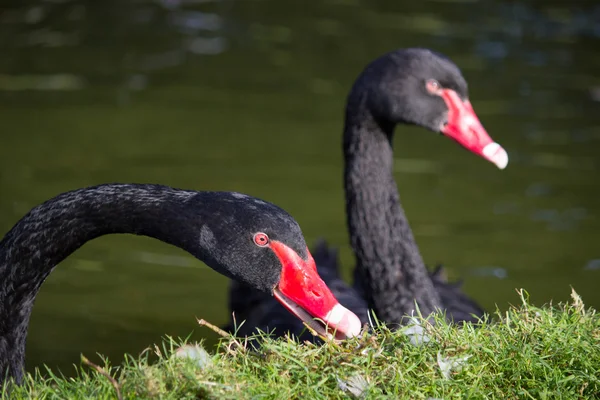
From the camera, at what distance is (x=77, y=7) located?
471 inches

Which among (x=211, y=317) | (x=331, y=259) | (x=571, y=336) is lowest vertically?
(x=211, y=317)

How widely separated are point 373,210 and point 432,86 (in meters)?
0.63

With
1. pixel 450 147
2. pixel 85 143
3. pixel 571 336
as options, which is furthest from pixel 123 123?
pixel 571 336

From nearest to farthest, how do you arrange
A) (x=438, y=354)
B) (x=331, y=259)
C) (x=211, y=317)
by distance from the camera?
1. (x=438, y=354)
2. (x=331, y=259)
3. (x=211, y=317)

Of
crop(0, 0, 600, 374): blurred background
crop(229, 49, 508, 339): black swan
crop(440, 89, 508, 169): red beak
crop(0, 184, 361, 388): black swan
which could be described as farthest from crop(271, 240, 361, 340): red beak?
crop(0, 0, 600, 374): blurred background

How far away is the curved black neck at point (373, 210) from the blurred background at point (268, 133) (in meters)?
1.24

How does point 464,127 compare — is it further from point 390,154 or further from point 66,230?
point 66,230

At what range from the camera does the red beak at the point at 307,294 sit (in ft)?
11.3

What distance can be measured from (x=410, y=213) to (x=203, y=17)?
16.4 ft

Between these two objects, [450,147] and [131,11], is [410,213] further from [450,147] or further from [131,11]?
[131,11]

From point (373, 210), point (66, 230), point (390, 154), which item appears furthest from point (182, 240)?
point (390, 154)

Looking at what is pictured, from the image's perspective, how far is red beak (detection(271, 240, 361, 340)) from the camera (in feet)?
11.3

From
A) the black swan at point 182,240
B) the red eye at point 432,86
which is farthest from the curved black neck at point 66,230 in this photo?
the red eye at point 432,86

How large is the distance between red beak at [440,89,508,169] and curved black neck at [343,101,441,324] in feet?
1.05
